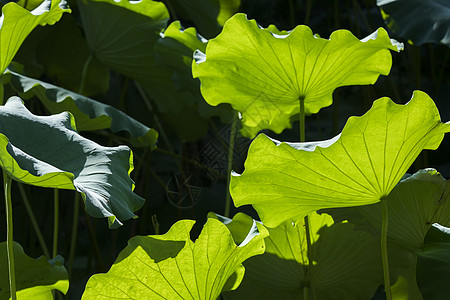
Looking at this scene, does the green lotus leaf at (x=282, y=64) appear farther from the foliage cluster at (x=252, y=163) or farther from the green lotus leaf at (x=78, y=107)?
the green lotus leaf at (x=78, y=107)

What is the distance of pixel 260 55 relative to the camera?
0.86 meters

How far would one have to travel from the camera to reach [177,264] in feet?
2.29

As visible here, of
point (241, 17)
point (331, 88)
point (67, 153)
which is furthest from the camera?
point (331, 88)

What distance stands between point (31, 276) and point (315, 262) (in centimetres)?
42

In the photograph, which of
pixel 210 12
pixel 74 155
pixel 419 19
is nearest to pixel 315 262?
pixel 74 155

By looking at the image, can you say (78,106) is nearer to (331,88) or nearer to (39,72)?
(331,88)

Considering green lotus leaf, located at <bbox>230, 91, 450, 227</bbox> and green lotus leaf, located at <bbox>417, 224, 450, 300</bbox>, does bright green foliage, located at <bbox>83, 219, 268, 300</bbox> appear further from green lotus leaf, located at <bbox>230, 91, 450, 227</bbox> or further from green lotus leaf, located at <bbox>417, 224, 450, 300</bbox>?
green lotus leaf, located at <bbox>417, 224, 450, 300</bbox>

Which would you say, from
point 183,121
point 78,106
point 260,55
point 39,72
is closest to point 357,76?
point 260,55

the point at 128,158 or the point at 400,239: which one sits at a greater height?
the point at 128,158

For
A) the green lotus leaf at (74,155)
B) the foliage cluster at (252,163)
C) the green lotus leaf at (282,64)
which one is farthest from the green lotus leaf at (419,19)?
the green lotus leaf at (74,155)

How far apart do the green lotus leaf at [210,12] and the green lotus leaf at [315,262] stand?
63 centimetres

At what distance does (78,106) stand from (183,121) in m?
0.62

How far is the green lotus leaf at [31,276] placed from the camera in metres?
0.83

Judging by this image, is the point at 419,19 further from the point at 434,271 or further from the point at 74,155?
the point at 74,155
